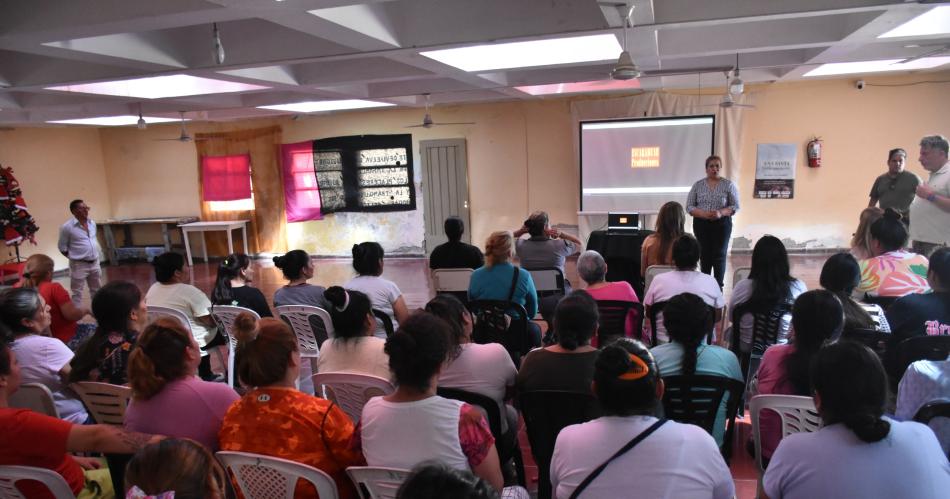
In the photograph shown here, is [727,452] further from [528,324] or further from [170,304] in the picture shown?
[170,304]

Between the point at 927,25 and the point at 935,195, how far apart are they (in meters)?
1.27

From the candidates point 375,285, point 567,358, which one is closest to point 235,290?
point 375,285

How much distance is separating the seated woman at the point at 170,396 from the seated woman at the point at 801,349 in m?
1.84

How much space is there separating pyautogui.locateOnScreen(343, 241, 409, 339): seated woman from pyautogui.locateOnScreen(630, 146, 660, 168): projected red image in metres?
5.46

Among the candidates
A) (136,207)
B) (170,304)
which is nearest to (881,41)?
(170,304)

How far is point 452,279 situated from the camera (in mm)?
4301

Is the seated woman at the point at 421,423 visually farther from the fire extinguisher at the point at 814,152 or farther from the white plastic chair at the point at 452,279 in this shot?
the fire extinguisher at the point at 814,152

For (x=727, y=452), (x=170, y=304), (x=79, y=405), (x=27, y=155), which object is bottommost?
(x=727, y=452)

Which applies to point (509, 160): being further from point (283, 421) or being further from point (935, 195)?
point (283, 421)

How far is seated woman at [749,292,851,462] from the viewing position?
76.9 inches

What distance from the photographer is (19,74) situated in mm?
4469

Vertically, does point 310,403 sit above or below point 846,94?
below

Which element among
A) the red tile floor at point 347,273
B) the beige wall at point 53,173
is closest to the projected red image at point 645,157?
the red tile floor at point 347,273

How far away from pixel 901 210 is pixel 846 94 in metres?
2.99
